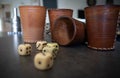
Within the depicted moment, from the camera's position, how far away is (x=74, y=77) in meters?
Answer: 0.35

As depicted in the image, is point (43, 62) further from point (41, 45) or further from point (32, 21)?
point (32, 21)

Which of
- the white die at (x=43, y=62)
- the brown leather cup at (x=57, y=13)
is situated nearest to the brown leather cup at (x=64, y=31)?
the brown leather cup at (x=57, y=13)

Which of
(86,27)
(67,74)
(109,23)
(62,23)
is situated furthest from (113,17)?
(67,74)

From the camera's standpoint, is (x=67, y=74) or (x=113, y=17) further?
(x=113, y=17)

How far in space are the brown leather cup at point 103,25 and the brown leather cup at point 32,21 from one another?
0.28 m

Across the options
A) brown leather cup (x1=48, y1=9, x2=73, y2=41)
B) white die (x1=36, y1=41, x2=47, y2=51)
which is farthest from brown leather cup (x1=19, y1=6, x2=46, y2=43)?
white die (x1=36, y1=41, x2=47, y2=51)

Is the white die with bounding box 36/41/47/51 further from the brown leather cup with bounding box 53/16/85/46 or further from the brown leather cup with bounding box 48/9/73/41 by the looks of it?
the brown leather cup with bounding box 48/9/73/41

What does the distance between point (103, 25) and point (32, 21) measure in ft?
1.23

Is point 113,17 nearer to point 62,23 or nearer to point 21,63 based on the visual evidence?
point 62,23

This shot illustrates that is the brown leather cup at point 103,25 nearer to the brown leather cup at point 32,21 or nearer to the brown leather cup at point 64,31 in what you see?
the brown leather cup at point 64,31

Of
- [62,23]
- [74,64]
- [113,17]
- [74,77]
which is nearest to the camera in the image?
[74,77]

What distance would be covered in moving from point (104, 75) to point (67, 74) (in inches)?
3.3

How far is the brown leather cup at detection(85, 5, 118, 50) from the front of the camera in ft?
2.11

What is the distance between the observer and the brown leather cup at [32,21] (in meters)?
0.83
